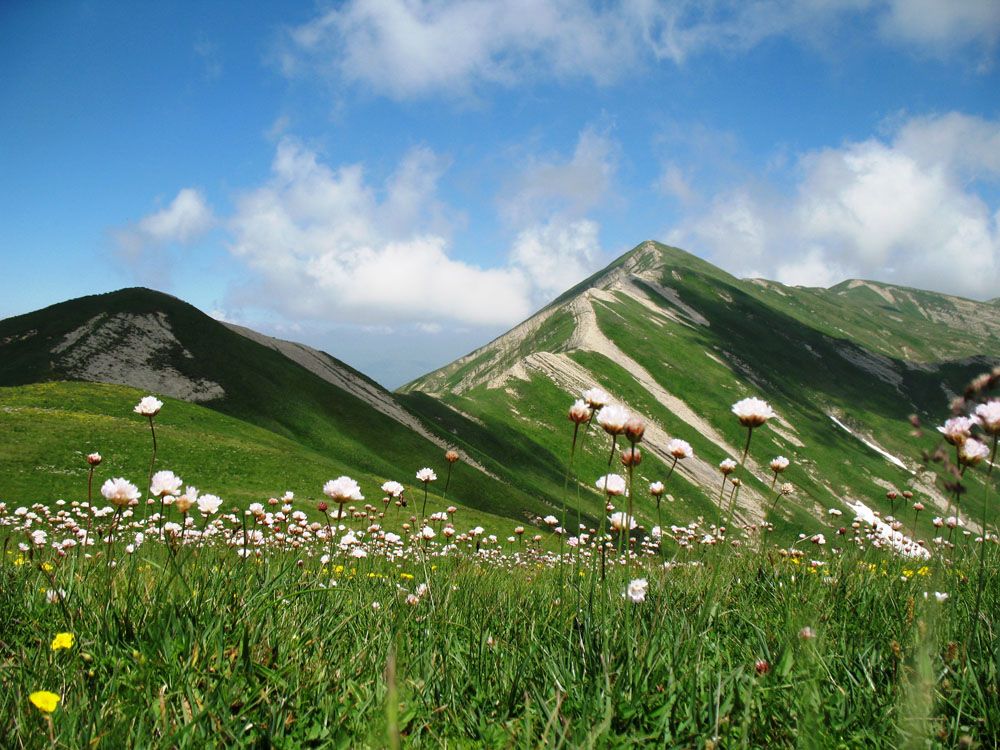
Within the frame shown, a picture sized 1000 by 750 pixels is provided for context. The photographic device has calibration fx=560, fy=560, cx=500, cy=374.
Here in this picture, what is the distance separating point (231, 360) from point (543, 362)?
61201mm

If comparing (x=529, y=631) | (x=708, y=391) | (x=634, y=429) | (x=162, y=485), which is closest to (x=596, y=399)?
(x=634, y=429)

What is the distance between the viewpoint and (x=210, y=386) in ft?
193

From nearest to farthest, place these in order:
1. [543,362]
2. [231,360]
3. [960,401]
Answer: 1. [960,401]
2. [231,360]
3. [543,362]

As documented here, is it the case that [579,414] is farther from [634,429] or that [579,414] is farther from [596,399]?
[634,429]

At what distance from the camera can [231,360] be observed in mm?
64312

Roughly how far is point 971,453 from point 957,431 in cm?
22

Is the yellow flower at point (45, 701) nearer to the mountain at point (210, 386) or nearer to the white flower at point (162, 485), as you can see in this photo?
the white flower at point (162, 485)

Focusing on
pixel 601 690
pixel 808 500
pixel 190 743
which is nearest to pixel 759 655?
pixel 601 690

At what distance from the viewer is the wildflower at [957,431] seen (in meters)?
2.81

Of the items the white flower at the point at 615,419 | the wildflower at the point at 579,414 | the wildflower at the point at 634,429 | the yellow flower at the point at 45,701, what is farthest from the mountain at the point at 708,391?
the yellow flower at the point at 45,701

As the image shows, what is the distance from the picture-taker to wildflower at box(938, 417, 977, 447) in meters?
2.81

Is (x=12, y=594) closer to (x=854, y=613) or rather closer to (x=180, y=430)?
(x=854, y=613)

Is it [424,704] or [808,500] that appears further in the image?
[808,500]

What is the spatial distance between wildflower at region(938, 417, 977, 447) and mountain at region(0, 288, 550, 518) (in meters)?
39.0
